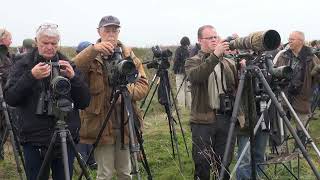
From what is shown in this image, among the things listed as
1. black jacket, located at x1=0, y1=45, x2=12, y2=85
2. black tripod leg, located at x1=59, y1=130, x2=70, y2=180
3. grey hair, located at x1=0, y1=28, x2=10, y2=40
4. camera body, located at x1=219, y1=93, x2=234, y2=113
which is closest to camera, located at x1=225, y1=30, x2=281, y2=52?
camera body, located at x1=219, y1=93, x2=234, y2=113

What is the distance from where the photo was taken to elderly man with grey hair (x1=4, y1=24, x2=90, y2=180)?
141 inches

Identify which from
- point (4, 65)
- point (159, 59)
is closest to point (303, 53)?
point (159, 59)

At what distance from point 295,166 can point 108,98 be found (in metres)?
3.48

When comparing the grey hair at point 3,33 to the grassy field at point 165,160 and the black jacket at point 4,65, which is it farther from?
the grassy field at point 165,160

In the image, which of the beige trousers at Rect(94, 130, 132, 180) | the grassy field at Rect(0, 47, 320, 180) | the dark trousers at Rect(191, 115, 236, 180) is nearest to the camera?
the beige trousers at Rect(94, 130, 132, 180)

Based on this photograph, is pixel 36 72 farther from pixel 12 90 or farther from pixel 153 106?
pixel 153 106

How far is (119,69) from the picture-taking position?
12.9 feet

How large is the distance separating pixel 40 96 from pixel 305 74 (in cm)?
477

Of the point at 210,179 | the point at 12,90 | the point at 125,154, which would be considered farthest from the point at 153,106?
the point at 12,90

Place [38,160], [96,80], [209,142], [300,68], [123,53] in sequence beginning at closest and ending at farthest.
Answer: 1. [38,160]
2. [96,80]
3. [123,53]
4. [209,142]
5. [300,68]

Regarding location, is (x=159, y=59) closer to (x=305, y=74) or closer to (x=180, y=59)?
(x=305, y=74)

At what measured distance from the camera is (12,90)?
363 cm

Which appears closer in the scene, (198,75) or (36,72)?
(36,72)

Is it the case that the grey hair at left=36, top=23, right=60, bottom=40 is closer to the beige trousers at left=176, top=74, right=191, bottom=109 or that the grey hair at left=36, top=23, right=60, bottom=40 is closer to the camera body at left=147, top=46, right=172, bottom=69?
the camera body at left=147, top=46, right=172, bottom=69
